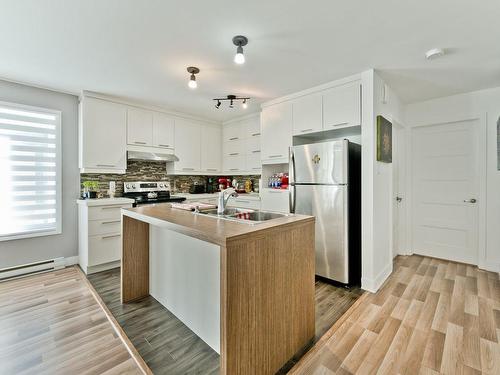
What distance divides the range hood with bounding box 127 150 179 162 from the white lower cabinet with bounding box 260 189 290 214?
1661mm

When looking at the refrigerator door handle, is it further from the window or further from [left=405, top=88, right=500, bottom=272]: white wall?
the window

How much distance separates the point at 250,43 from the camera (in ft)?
6.73

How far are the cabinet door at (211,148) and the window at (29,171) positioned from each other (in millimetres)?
2151

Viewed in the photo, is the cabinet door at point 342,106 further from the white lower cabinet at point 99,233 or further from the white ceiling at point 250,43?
the white lower cabinet at point 99,233

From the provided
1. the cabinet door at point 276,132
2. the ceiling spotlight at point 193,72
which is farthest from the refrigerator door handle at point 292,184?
the ceiling spotlight at point 193,72

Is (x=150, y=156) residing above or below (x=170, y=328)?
above

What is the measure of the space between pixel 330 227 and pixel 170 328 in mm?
1881

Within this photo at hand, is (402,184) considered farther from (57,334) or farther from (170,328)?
(57,334)

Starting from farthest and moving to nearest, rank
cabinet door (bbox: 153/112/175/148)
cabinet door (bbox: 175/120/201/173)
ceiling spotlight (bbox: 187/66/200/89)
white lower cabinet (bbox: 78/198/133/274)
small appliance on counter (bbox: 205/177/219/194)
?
small appliance on counter (bbox: 205/177/219/194) → cabinet door (bbox: 175/120/201/173) → cabinet door (bbox: 153/112/175/148) → white lower cabinet (bbox: 78/198/133/274) → ceiling spotlight (bbox: 187/66/200/89)

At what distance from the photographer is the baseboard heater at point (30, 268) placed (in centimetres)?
284

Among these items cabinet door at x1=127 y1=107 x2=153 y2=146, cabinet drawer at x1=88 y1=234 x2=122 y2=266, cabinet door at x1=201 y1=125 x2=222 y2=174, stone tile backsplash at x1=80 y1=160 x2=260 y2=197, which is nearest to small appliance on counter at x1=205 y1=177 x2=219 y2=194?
stone tile backsplash at x1=80 y1=160 x2=260 y2=197

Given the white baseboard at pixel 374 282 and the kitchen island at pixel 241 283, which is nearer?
the kitchen island at pixel 241 283

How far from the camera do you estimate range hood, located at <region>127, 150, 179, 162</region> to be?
3.57m

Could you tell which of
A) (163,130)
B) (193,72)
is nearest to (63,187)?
(163,130)
